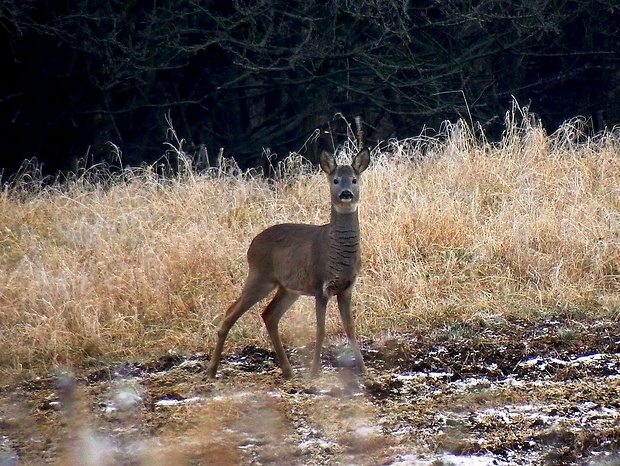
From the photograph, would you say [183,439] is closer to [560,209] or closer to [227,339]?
[227,339]

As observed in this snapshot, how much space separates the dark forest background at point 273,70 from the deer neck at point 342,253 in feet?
22.0

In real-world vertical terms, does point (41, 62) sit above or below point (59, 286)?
above

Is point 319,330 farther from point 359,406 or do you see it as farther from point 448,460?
point 448,460

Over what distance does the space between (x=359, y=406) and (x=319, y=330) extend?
2.19 feet

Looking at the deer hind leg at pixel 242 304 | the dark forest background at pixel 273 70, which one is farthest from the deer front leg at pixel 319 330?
the dark forest background at pixel 273 70

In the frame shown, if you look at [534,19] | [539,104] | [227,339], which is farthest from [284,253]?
[539,104]

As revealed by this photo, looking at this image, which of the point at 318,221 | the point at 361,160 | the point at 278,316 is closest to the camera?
the point at 361,160

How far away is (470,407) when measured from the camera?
5918mm

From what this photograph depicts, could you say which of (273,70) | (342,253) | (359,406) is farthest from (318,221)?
(273,70)

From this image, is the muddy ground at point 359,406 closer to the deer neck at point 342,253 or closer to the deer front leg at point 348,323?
the deer front leg at point 348,323

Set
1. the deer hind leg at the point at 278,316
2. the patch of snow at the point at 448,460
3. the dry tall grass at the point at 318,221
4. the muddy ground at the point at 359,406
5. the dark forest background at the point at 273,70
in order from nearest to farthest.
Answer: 1. the patch of snow at the point at 448,460
2. the muddy ground at the point at 359,406
3. the deer hind leg at the point at 278,316
4. the dry tall grass at the point at 318,221
5. the dark forest background at the point at 273,70

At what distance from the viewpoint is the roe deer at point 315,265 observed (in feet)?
21.2

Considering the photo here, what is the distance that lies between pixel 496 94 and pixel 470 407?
35.2ft

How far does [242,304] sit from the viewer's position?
21.9ft
